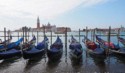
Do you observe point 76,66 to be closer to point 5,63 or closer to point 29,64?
point 29,64

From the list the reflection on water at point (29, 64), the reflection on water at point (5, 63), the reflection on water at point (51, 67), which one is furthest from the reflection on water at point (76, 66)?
the reflection on water at point (5, 63)

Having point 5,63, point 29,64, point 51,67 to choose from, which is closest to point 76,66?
point 51,67

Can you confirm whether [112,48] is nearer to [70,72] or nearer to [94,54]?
[94,54]

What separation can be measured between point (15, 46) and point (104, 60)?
1283 cm

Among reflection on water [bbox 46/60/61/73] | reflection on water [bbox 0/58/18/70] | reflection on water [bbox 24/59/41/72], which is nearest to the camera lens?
reflection on water [bbox 46/60/61/73]

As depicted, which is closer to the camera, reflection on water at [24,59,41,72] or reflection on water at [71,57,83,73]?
reflection on water at [71,57,83,73]

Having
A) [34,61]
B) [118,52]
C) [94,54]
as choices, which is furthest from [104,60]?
[34,61]

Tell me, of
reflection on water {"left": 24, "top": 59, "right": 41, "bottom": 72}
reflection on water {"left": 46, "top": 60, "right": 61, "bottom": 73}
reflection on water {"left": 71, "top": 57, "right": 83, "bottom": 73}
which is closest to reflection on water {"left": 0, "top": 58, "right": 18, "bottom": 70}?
reflection on water {"left": 24, "top": 59, "right": 41, "bottom": 72}

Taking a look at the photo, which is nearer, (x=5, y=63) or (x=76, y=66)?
(x=76, y=66)

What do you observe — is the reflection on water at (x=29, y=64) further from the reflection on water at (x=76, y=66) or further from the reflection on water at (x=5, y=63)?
the reflection on water at (x=76, y=66)

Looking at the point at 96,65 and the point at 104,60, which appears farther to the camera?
the point at 104,60

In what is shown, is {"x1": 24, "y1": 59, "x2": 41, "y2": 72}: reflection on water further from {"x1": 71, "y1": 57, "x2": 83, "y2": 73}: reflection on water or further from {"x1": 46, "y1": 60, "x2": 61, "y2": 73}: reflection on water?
{"x1": 71, "y1": 57, "x2": 83, "y2": 73}: reflection on water

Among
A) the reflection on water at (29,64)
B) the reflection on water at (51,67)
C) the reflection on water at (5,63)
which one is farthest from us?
the reflection on water at (5,63)

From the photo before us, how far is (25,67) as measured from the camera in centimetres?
1825
